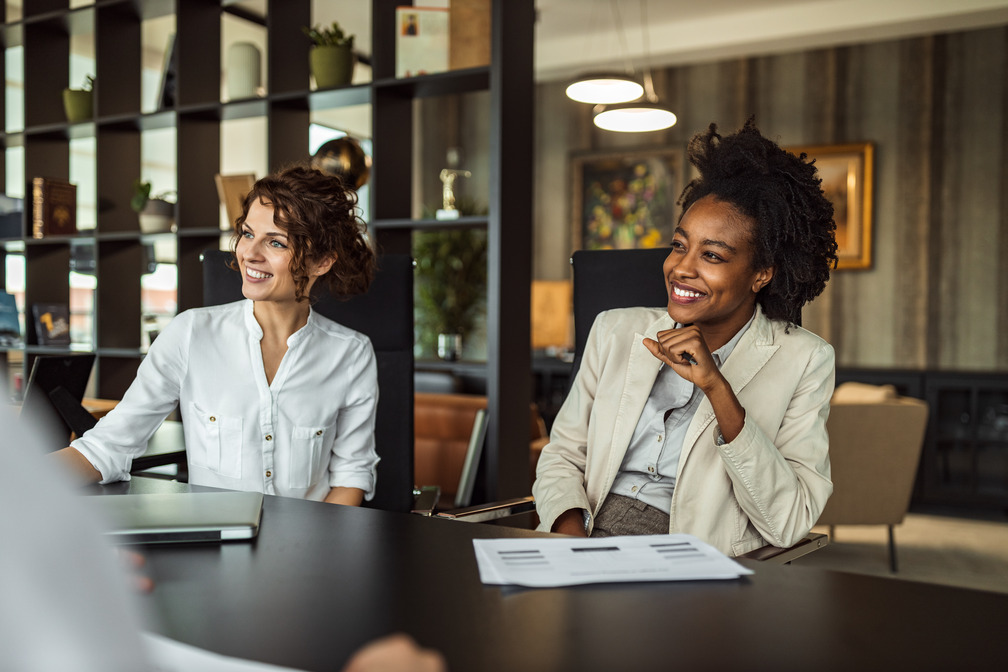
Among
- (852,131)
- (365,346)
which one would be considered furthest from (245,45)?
(852,131)

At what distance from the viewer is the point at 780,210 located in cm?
152

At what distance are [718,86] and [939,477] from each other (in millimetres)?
→ 3065

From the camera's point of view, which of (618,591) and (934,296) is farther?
(934,296)

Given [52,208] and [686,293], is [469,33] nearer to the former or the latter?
[686,293]

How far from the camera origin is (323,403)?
1626mm

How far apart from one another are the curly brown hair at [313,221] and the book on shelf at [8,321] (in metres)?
2.78

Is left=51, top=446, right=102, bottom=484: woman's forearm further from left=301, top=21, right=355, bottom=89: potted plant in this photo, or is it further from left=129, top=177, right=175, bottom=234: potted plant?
left=129, top=177, right=175, bottom=234: potted plant

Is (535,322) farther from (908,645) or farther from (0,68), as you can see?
(908,645)

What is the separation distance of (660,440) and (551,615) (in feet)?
3.05

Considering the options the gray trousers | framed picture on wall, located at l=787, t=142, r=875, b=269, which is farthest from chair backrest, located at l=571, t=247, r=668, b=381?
framed picture on wall, located at l=787, t=142, r=875, b=269

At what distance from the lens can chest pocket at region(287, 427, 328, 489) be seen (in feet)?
5.23

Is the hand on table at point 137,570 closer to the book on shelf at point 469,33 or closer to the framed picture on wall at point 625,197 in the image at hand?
the book on shelf at point 469,33

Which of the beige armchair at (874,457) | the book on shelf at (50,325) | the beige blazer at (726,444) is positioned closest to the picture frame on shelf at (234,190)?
the book on shelf at (50,325)

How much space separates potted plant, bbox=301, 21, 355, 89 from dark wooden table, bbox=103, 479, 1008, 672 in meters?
2.62
